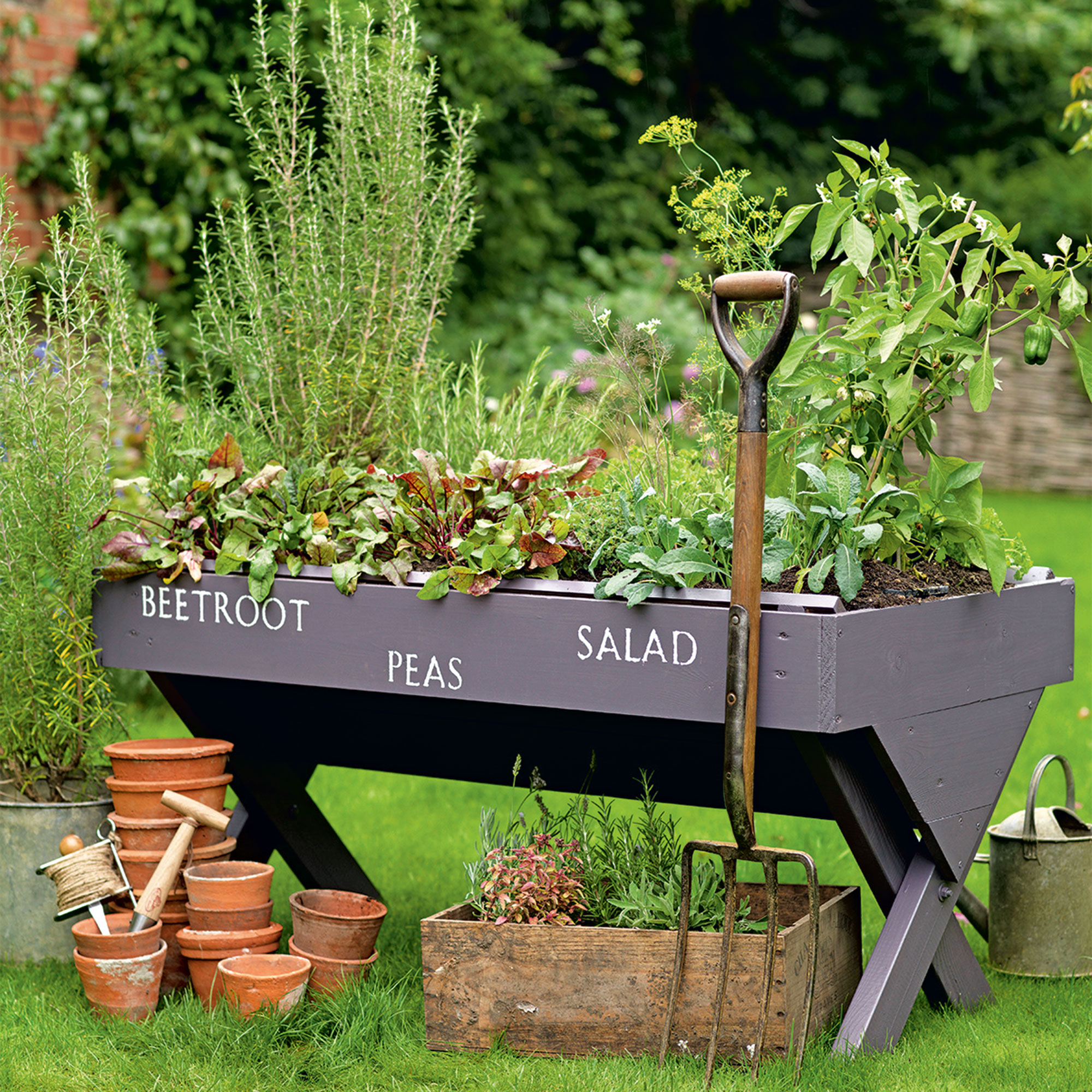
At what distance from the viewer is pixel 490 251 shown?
721cm

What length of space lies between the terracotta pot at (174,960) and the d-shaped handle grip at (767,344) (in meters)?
1.51

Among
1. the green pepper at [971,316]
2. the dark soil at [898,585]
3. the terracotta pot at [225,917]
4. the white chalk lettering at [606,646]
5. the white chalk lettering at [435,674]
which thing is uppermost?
the green pepper at [971,316]

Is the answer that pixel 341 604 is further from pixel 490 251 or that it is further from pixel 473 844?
A: pixel 490 251

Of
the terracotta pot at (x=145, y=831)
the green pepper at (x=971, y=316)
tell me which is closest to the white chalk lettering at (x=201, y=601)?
the terracotta pot at (x=145, y=831)

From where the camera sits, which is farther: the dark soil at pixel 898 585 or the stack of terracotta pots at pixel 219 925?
the stack of terracotta pots at pixel 219 925

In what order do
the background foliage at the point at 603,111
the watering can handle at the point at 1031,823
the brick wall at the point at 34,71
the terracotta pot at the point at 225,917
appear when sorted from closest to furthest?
the terracotta pot at the point at 225,917
the watering can handle at the point at 1031,823
the brick wall at the point at 34,71
the background foliage at the point at 603,111

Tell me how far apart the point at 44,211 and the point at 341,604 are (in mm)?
3553

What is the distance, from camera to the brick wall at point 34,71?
16.7 ft

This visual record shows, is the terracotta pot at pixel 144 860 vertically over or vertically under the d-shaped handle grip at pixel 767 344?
under

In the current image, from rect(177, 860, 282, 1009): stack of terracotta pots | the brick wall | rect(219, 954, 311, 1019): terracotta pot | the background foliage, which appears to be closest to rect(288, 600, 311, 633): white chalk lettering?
rect(177, 860, 282, 1009): stack of terracotta pots

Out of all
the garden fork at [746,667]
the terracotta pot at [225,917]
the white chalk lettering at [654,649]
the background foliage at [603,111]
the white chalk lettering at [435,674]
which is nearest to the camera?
the garden fork at [746,667]

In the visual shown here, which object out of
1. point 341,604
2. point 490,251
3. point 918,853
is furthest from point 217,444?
point 490,251

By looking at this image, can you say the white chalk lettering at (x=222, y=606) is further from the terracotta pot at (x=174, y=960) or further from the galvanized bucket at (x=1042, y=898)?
the galvanized bucket at (x=1042, y=898)

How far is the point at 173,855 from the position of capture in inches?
99.1
